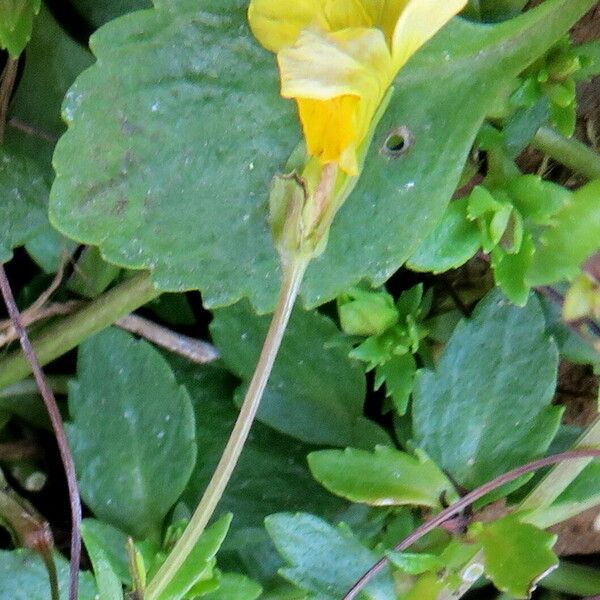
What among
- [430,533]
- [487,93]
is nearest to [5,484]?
[430,533]

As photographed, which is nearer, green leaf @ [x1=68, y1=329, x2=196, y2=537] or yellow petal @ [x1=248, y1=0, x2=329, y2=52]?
yellow petal @ [x1=248, y1=0, x2=329, y2=52]

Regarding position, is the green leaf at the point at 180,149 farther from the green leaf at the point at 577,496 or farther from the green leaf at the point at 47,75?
the green leaf at the point at 577,496

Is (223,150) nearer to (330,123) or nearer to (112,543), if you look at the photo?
(330,123)

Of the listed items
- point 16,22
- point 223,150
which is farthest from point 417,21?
point 16,22

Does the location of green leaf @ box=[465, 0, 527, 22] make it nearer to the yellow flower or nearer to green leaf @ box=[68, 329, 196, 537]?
the yellow flower

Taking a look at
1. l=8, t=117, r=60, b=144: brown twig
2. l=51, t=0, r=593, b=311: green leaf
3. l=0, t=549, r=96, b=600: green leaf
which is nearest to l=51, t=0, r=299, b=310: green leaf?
l=51, t=0, r=593, b=311: green leaf

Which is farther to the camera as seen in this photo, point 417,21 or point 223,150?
point 223,150

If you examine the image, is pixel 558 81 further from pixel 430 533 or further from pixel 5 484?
pixel 5 484

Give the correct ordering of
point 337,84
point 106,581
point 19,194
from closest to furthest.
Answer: point 337,84
point 106,581
point 19,194
